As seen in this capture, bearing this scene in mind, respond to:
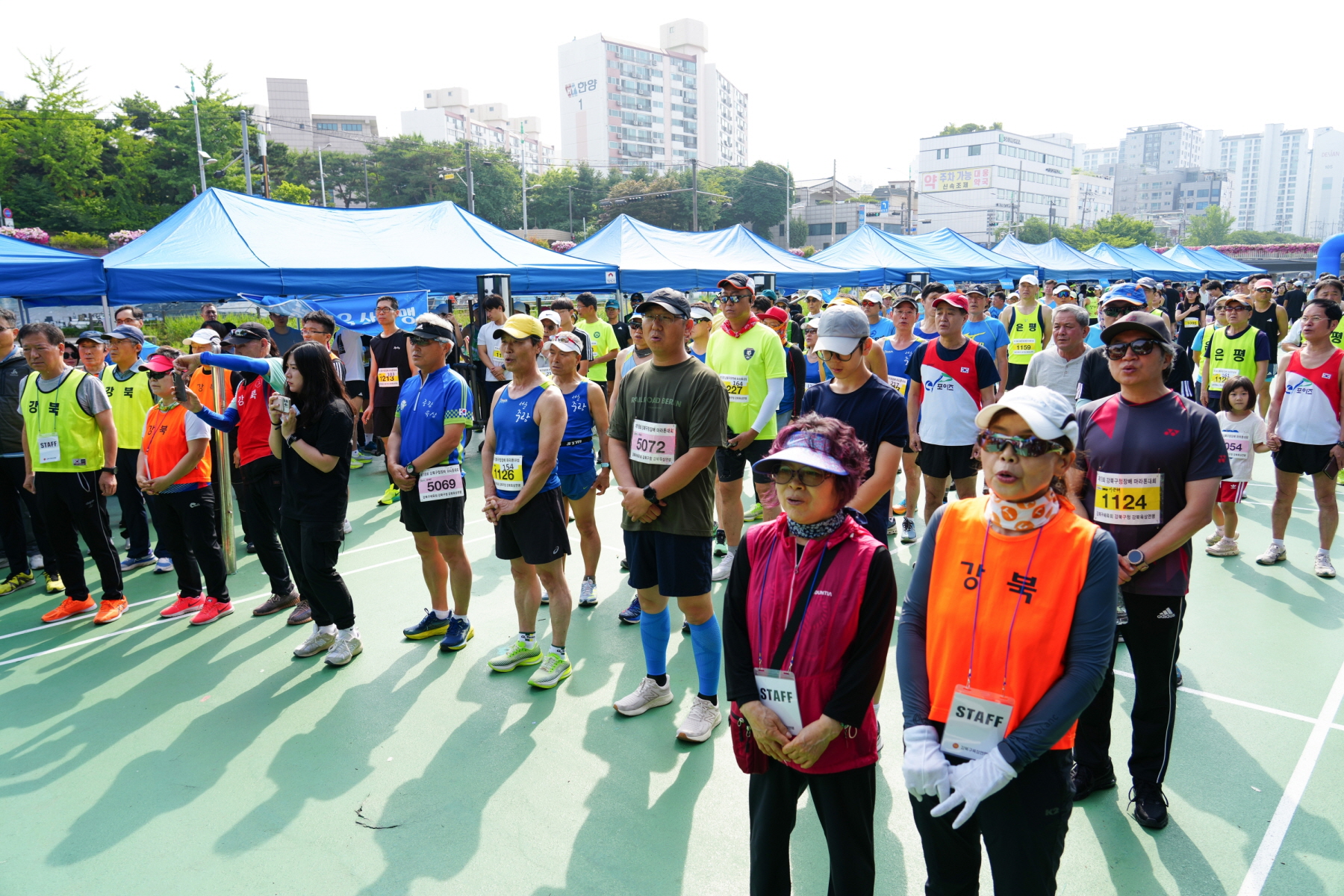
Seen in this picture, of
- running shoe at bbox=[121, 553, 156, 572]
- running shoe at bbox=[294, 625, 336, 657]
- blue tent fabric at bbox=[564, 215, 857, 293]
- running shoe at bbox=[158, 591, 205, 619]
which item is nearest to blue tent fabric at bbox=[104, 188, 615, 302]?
blue tent fabric at bbox=[564, 215, 857, 293]

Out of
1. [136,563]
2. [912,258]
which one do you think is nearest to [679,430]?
[136,563]

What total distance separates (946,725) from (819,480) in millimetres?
656

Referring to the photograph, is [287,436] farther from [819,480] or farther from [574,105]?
[574,105]

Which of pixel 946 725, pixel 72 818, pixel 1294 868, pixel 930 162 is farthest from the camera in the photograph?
pixel 930 162

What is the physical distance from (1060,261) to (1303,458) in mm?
23089

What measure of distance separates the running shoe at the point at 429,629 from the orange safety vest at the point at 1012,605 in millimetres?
3535

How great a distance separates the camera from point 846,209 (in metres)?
91.2

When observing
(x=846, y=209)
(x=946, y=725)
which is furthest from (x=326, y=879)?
(x=846, y=209)

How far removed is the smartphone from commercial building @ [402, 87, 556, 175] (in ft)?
393

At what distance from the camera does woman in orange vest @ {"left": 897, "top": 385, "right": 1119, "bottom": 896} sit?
1.71 meters

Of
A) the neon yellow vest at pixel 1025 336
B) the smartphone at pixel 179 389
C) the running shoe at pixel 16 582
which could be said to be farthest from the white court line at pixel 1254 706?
Answer: the running shoe at pixel 16 582

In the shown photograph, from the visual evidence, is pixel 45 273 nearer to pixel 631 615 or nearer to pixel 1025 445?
pixel 631 615

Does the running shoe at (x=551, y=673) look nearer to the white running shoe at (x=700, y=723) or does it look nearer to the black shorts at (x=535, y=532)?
the black shorts at (x=535, y=532)

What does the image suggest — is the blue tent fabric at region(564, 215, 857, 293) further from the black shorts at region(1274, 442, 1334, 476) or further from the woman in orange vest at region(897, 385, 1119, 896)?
the woman in orange vest at region(897, 385, 1119, 896)
